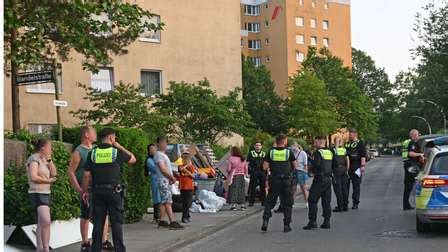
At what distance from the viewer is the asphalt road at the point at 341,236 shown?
10.9 m

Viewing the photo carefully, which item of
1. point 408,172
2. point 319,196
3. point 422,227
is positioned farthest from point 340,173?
point 422,227

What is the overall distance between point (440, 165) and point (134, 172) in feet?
19.5

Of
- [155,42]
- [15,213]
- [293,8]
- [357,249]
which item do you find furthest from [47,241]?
[293,8]

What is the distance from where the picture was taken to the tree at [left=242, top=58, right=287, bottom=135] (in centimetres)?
7264

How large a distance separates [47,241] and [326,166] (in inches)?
230

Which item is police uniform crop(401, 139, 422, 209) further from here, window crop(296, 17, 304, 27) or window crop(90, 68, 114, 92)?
window crop(296, 17, 304, 27)

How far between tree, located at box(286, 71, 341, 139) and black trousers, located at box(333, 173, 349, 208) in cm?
4556

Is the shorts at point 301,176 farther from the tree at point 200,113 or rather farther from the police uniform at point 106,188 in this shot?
the tree at point 200,113

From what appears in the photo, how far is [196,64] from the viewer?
4284 cm

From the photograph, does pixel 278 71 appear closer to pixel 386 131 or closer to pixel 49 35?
pixel 386 131

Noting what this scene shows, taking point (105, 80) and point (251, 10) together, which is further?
point (251, 10)

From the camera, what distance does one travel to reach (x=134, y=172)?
560 inches

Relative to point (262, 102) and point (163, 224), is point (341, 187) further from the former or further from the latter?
point (262, 102)

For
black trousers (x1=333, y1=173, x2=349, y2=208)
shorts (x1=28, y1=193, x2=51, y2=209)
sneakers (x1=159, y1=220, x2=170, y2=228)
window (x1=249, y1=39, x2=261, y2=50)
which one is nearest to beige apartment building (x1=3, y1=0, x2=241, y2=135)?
black trousers (x1=333, y1=173, x2=349, y2=208)
